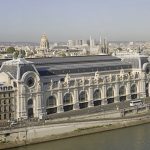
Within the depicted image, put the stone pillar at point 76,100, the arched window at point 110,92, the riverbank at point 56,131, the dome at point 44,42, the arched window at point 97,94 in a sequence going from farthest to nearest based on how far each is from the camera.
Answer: the dome at point 44,42 → the arched window at point 110,92 → the arched window at point 97,94 → the stone pillar at point 76,100 → the riverbank at point 56,131

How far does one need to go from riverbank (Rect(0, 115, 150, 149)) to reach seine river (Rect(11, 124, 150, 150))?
72cm

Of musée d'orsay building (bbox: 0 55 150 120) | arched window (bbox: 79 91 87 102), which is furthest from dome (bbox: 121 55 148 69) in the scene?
arched window (bbox: 79 91 87 102)

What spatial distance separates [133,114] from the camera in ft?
197

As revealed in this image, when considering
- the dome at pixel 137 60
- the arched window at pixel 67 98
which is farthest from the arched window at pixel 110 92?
→ the dome at pixel 137 60

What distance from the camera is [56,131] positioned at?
49.9 m

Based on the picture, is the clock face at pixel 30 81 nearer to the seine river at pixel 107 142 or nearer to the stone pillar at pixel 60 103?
the stone pillar at pixel 60 103

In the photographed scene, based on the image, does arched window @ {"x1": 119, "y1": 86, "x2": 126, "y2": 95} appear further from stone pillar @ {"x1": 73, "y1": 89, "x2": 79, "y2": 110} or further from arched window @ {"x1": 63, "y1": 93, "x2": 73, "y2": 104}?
arched window @ {"x1": 63, "y1": 93, "x2": 73, "y2": 104}

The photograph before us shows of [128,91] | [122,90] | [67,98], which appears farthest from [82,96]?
[128,91]

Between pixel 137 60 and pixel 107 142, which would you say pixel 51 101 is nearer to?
pixel 107 142

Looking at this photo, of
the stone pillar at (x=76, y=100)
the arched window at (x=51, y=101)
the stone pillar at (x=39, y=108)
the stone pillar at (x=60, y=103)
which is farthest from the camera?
the stone pillar at (x=76, y=100)

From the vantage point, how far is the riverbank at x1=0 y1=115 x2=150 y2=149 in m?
46.5

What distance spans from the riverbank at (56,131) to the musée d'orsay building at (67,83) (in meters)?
5.12

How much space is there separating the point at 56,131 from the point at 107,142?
604 centimetres

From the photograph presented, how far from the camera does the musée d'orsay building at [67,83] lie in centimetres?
5302
